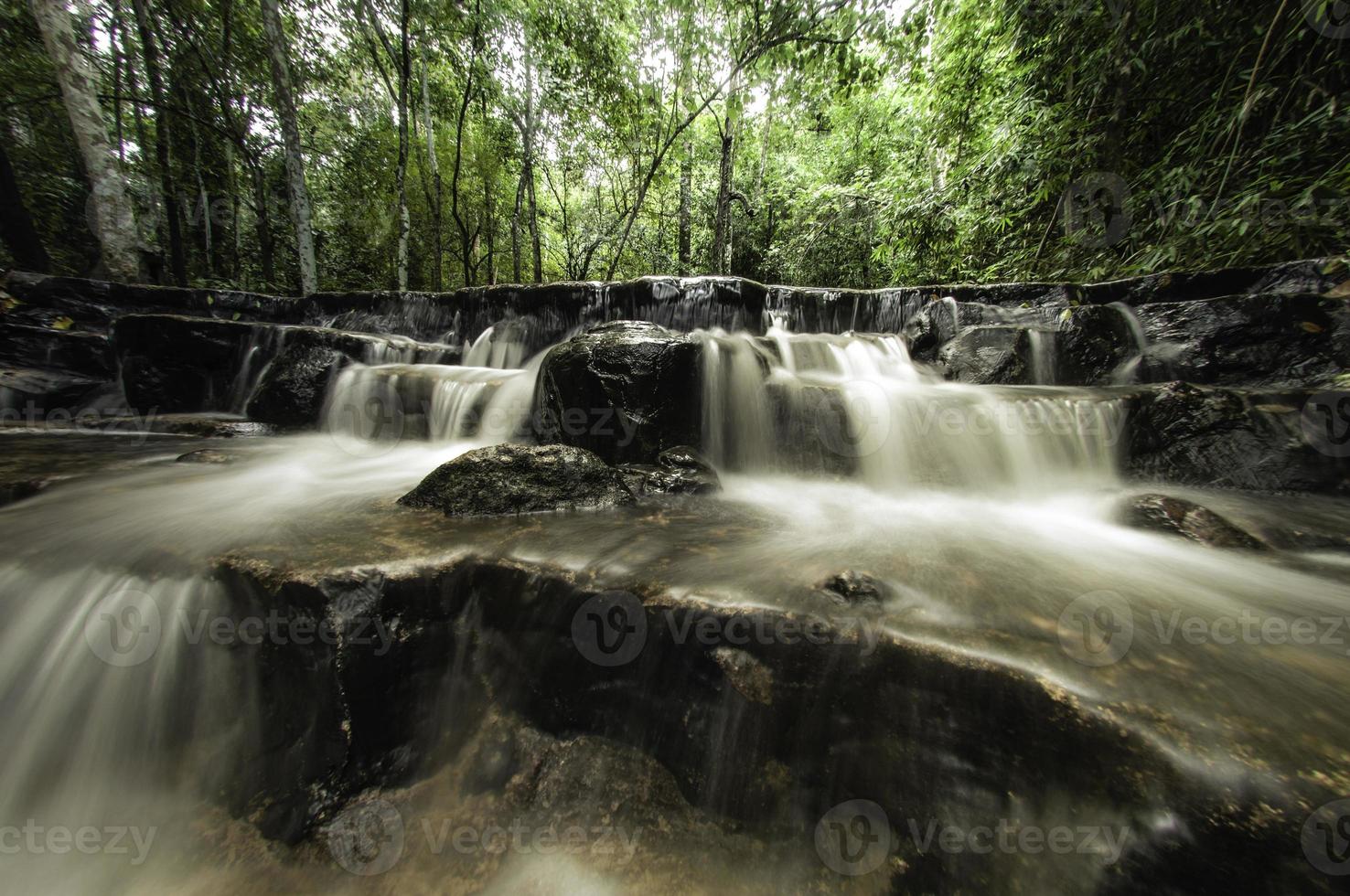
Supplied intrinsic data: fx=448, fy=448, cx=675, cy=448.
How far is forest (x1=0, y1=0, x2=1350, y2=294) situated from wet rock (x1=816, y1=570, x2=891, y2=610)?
256 inches

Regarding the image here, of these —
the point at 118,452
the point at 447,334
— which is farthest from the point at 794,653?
the point at 447,334

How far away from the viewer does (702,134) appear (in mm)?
17016

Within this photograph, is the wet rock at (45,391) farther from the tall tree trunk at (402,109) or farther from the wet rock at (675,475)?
the wet rock at (675,475)

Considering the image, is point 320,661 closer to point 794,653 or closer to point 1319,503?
point 794,653

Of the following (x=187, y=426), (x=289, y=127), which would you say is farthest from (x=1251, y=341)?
(x=289, y=127)

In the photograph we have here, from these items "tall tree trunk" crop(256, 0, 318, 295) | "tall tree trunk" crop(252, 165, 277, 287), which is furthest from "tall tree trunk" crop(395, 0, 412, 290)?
"tall tree trunk" crop(252, 165, 277, 287)

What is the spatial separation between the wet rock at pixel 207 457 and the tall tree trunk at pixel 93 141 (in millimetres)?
6763

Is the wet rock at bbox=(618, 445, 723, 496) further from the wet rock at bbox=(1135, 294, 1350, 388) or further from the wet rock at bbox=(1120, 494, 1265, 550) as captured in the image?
the wet rock at bbox=(1135, 294, 1350, 388)

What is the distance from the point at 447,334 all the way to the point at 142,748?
7.40 meters

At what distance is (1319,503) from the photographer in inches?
106

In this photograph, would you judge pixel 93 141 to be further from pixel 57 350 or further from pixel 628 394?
pixel 628 394

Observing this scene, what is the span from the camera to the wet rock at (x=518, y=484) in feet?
7.95

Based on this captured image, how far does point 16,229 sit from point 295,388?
7.67m

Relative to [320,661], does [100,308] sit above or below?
above
